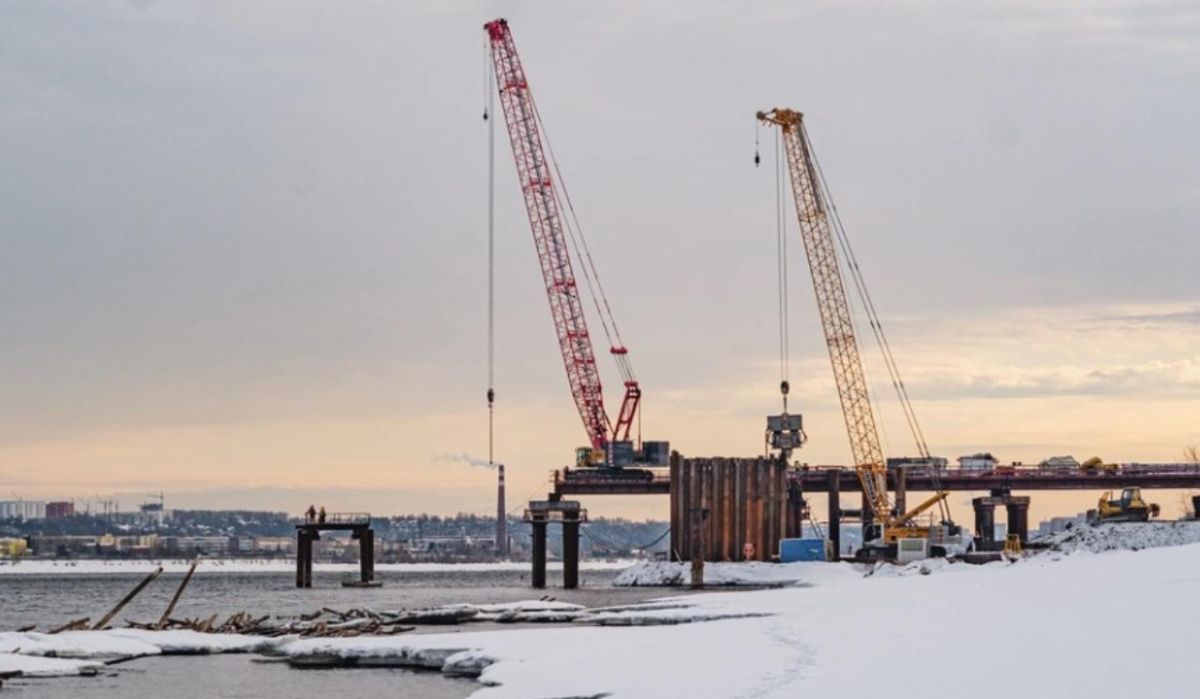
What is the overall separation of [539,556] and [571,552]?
565 centimetres

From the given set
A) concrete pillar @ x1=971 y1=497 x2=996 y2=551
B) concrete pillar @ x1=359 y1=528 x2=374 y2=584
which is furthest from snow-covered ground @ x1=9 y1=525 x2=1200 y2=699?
concrete pillar @ x1=971 y1=497 x2=996 y2=551

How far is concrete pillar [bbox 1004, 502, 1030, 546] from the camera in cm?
16675

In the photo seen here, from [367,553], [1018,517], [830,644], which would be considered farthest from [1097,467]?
[830,644]

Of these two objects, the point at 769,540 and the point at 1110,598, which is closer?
the point at 1110,598

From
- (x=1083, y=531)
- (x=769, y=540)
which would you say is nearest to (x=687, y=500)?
(x=769, y=540)

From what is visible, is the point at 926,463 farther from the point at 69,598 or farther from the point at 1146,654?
the point at 1146,654

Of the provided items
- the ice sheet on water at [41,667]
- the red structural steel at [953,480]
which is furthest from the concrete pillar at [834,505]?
the ice sheet on water at [41,667]

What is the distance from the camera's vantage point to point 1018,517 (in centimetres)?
16825

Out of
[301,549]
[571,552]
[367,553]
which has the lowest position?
[367,553]

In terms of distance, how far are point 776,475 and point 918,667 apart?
101 m

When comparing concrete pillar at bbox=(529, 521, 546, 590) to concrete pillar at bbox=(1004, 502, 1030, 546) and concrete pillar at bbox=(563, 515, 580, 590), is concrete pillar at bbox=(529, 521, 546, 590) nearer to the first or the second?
concrete pillar at bbox=(563, 515, 580, 590)

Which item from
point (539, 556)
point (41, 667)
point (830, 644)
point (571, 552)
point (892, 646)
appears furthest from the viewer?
point (539, 556)

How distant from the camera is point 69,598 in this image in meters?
142

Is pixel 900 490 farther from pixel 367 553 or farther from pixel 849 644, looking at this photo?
pixel 849 644
